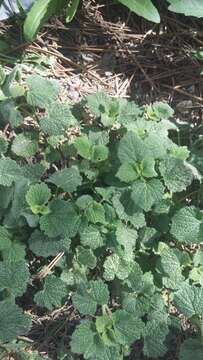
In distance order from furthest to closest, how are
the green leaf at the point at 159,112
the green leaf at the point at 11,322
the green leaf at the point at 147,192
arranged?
the green leaf at the point at 159,112 < the green leaf at the point at 147,192 < the green leaf at the point at 11,322

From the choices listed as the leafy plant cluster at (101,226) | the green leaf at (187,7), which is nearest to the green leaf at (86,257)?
the leafy plant cluster at (101,226)

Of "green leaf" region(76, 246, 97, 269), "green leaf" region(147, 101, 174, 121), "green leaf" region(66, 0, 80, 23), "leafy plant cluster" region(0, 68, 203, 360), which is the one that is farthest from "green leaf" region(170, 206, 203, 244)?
"green leaf" region(66, 0, 80, 23)

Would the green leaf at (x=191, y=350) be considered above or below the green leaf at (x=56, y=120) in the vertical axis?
below

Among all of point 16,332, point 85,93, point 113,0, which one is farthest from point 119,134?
point 16,332

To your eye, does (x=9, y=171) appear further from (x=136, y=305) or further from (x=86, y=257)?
(x=136, y=305)

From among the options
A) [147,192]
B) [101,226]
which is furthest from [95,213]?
[147,192]

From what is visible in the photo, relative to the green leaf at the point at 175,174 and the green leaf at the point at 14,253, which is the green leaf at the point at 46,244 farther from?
the green leaf at the point at 175,174
